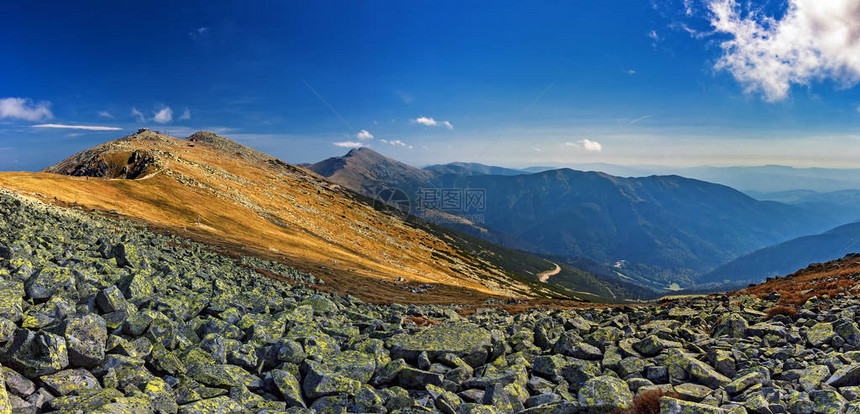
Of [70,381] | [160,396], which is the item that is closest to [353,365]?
[160,396]

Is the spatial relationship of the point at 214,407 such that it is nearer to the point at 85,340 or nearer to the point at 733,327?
the point at 85,340

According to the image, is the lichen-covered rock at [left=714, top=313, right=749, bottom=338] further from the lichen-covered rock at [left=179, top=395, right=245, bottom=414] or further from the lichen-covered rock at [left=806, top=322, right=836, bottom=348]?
the lichen-covered rock at [left=179, top=395, right=245, bottom=414]

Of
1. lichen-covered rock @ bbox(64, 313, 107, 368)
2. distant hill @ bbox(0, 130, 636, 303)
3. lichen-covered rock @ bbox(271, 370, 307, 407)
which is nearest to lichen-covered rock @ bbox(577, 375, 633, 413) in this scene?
lichen-covered rock @ bbox(271, 370, 307, 407)

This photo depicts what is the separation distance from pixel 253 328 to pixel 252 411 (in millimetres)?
5028

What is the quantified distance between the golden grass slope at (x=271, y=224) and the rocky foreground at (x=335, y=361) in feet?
97.2

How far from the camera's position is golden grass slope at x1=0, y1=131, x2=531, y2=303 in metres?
60.4

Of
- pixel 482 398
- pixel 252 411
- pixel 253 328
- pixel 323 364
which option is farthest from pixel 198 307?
pixel 482 398

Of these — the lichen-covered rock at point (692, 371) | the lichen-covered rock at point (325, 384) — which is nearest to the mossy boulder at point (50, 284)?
the lichen-covered rock at point (325, 384)

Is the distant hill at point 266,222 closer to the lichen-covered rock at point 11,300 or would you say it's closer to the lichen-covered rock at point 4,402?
the lichen-covered rock at point 11,300

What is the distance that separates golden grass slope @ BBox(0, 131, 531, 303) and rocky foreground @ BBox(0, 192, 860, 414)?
29.6 meters

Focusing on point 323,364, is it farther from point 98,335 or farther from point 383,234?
point 383,234

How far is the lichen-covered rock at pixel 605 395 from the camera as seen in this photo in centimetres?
1121

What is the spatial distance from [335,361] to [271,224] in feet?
331

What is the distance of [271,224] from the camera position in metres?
106
